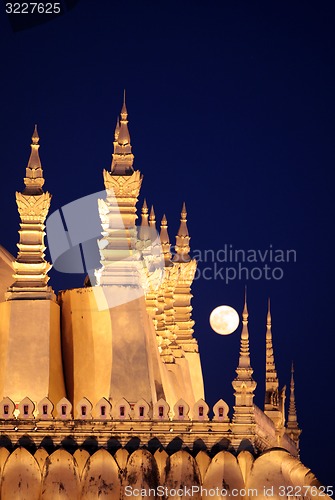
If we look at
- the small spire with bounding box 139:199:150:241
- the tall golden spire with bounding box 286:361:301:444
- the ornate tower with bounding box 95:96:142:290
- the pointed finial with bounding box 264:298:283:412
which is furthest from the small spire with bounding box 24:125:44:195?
the tall golden spire with bounding box 286:361:301:444

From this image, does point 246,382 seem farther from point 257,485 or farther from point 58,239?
point 58,239

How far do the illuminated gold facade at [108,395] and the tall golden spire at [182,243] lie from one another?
23.3 feet

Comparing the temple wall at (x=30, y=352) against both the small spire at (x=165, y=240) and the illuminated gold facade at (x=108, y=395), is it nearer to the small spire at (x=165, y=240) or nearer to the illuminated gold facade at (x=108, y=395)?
the illuminated gold facade at (x=108, y=395)

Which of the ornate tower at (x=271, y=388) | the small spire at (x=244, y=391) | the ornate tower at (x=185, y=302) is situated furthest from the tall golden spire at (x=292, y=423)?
the small spire at (x=244, y=391)

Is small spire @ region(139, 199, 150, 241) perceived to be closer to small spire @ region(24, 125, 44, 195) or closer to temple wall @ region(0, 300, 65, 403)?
small spire @ region(24, 125, 44, 195)

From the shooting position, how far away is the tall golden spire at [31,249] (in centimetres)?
3462

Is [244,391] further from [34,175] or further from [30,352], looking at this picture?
[34,175]

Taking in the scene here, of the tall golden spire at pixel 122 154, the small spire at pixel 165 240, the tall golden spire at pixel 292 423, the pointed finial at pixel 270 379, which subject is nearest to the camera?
the tall golden spire at pixel 122 154

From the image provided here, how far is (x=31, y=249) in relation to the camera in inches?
1373

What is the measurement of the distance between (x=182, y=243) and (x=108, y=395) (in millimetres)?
13930

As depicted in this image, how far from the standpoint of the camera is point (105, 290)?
114 ft

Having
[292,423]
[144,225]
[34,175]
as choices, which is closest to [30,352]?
[34,175]

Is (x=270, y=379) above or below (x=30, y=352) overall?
above

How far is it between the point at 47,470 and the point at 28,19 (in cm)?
1187
